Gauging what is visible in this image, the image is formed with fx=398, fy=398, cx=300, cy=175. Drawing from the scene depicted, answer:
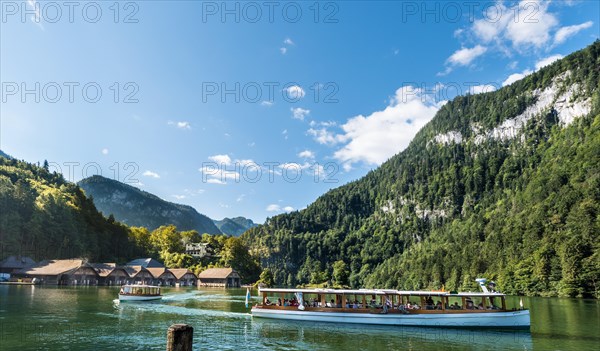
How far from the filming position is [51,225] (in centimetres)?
11725

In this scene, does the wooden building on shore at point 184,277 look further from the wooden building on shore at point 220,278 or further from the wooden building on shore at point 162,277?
the wooden building on shore at point 220,278

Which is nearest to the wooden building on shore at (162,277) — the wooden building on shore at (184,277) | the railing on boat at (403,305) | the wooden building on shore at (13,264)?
the wooden building on shore at (184,277)

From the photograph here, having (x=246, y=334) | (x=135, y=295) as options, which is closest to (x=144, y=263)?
(x=135, y=295)

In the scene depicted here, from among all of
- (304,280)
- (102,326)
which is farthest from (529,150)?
(102,326)

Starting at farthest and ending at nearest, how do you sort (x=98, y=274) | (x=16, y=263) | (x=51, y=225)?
(x=51, y=225) < (x=98, y=274) < (x=16, y=263)

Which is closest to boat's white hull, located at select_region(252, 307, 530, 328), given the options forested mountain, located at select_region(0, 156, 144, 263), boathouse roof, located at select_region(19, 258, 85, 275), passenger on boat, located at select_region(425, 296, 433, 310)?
passenger on boat, located at select_region(425, 296, 433, 310)

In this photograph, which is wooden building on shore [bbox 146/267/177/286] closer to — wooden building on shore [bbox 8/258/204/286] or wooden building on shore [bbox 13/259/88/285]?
wooden building on shore [bbox 8/258/204/286]

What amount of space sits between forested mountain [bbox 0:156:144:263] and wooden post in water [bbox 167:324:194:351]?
12461 centimetres

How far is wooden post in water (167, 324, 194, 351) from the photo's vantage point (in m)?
5.80

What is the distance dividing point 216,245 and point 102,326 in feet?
471

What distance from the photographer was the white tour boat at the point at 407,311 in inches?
1519

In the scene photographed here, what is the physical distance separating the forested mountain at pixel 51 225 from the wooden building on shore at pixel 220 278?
33.3 metres

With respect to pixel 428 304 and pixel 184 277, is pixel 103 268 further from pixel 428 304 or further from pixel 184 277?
pixel 428 304

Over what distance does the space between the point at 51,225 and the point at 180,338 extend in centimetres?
13285
